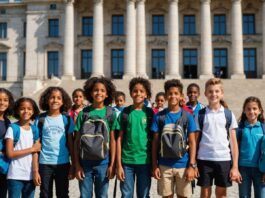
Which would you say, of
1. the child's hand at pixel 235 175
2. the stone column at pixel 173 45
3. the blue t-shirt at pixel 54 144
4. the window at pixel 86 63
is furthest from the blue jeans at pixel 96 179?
the window at pixel 86 63

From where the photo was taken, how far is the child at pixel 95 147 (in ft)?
22.7

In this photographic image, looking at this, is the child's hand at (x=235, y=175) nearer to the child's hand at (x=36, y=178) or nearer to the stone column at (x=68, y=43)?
the child's hand at (x=36, y=178)

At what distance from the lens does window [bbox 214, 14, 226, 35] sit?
4619 centimetres

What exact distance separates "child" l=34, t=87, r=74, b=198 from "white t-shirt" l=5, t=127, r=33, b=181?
18 cm

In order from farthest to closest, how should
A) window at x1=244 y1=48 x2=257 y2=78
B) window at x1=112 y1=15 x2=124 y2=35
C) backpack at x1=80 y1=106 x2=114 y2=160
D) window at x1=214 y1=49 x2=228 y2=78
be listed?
window at x1=112 y1=15 x2=124 y2=35, window at x1=214 y1=49 x2=228 y2=78, window at x1=244 y1=48 x2=257 y2=78, backpack at x1=80 y1=106 x2=114 y2=160

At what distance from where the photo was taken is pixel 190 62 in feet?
153

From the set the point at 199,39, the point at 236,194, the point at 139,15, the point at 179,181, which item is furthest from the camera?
the point at 199,39

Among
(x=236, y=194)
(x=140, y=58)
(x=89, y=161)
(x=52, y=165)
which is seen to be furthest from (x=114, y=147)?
(x=140, y=58)

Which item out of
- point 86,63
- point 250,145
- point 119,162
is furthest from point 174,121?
point 86,63

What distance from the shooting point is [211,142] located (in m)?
7.29

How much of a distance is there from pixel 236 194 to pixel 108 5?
39.2m

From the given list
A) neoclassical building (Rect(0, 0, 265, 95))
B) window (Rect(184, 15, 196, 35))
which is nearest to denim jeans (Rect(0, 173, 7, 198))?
neoclassical building (Rect(0, 0, 265, 95))

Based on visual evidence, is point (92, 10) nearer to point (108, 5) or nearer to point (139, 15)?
point (108, 5)

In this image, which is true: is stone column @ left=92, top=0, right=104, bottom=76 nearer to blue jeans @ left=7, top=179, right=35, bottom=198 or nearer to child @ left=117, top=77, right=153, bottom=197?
child @ left=117, top=77, right=153, bottom=197
